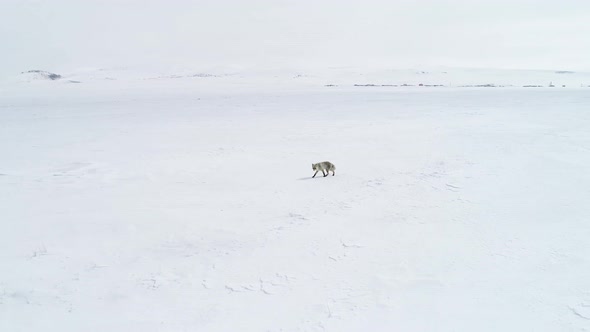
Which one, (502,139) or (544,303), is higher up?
(502,139)

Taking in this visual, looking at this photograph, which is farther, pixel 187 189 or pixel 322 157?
pixel 322 157

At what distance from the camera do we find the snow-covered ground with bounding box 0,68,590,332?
4.13 metres

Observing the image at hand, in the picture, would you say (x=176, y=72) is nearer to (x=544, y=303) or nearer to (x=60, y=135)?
(x=60, y=135)

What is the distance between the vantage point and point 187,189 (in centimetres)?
809

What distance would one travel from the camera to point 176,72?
2542 inches

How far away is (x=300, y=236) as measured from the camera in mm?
A: 5816

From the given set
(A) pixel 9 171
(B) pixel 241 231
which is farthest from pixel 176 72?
(B) pixel 241 231

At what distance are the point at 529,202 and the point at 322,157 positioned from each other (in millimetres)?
5079

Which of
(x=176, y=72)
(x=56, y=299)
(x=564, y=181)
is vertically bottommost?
(x=56, y=299)

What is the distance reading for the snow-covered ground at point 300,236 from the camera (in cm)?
413

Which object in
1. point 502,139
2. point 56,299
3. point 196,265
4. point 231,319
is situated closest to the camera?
point 231,319

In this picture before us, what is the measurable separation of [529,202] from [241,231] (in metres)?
4.81

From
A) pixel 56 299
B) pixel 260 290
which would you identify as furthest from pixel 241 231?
pixel 56 299

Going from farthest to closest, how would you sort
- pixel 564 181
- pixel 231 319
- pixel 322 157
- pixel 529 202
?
pixel 322 157
pixel 564 181
pixel 529 202
pixel 231 319
